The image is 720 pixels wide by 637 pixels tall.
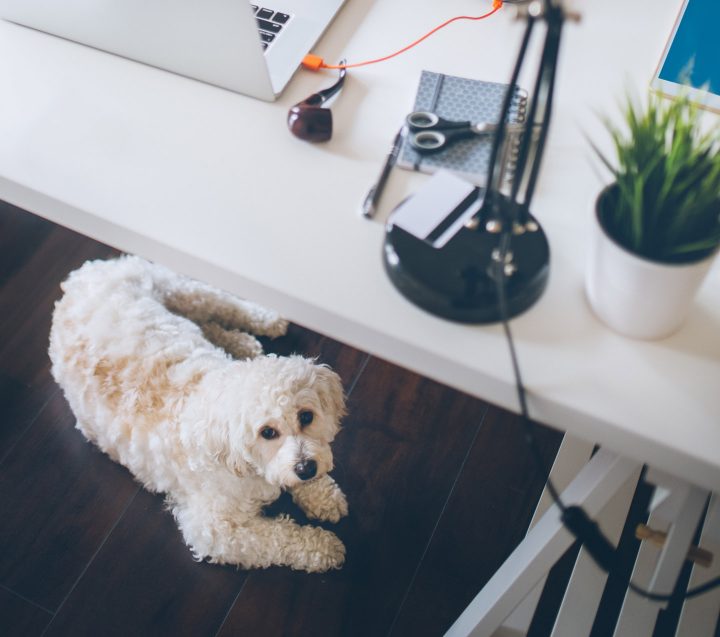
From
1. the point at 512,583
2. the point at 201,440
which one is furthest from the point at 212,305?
the point at 512,583

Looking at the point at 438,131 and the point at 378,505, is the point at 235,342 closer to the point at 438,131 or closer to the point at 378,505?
the point at 378,505

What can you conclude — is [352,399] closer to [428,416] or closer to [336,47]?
[428,416]

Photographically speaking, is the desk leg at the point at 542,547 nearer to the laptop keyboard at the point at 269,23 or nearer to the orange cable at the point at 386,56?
the orange cable at the point at 386,56

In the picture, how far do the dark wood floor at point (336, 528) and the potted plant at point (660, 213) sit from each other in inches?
34.4

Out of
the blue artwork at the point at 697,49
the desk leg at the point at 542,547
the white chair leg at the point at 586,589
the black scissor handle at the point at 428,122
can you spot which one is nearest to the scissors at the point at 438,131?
the black scissor handle at the point at 428,122

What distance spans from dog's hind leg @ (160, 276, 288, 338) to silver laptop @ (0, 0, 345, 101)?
24.0 inches

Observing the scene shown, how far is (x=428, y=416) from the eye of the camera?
145cm

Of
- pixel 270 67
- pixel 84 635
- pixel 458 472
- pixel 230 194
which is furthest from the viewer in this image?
pixel 458 472

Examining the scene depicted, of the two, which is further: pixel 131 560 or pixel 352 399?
pixel 352 399

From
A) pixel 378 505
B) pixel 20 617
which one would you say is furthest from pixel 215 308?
pixel 20 617

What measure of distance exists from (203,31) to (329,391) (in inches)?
23.3

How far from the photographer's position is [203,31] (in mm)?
769

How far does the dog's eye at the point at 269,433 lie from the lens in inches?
41.3

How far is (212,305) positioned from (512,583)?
910 millimetres
